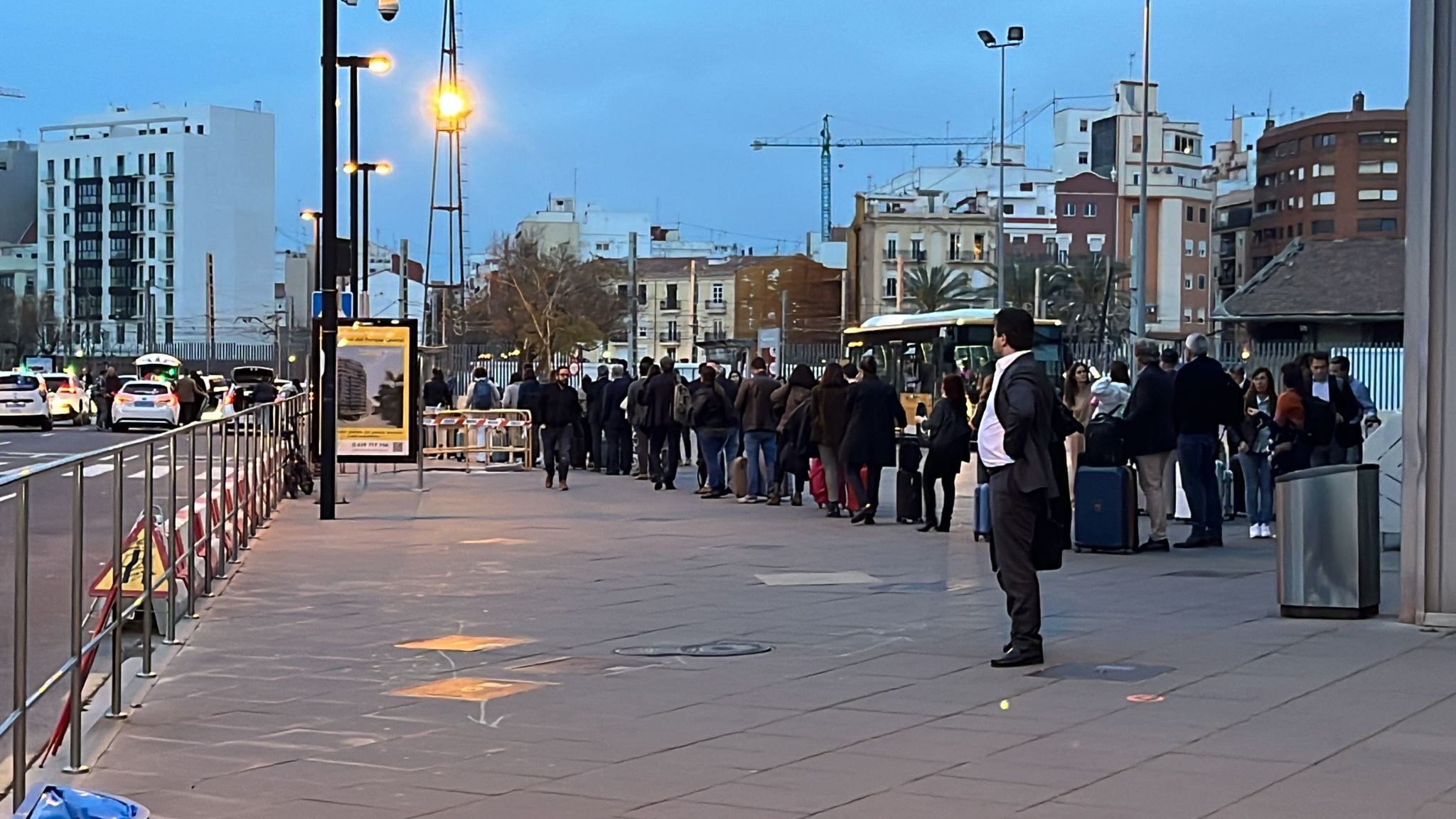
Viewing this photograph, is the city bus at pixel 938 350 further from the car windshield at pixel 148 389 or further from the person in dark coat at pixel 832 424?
the person in dark coat at pixel 832 424

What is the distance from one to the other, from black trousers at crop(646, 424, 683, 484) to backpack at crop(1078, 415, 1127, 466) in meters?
10.8

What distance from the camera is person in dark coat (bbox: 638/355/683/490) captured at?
27406 mm

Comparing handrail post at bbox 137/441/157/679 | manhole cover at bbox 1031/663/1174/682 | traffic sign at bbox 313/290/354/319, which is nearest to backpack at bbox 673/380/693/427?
traffic sign at bbox 313/290/354/319

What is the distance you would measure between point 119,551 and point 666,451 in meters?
19.4

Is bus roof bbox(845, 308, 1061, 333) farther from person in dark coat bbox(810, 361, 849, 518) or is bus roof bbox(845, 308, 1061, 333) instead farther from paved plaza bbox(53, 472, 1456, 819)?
paved plaza bbox(53, 472, 1456, 819)

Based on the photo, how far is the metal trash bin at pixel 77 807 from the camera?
5.52 metres

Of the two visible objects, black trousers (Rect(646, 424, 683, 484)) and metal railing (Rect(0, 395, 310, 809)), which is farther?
black trousers (Rect(646, 424, 683, 484))

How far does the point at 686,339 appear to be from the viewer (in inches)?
5561

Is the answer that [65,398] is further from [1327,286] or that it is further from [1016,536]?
[1016,536]

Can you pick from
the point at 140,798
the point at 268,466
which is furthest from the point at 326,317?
the point at 140,798

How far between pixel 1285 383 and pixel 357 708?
11557 millimetres

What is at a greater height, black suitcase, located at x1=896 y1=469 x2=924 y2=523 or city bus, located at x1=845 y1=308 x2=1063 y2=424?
city bus, located at x1=845 y1=308 x2=1063 y2=424

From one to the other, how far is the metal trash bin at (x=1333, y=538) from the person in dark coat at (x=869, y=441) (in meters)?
8.94

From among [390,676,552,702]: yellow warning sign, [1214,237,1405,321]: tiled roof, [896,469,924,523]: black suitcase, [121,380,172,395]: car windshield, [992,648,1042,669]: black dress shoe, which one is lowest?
[390,676,552,702]: yellow warning sign
